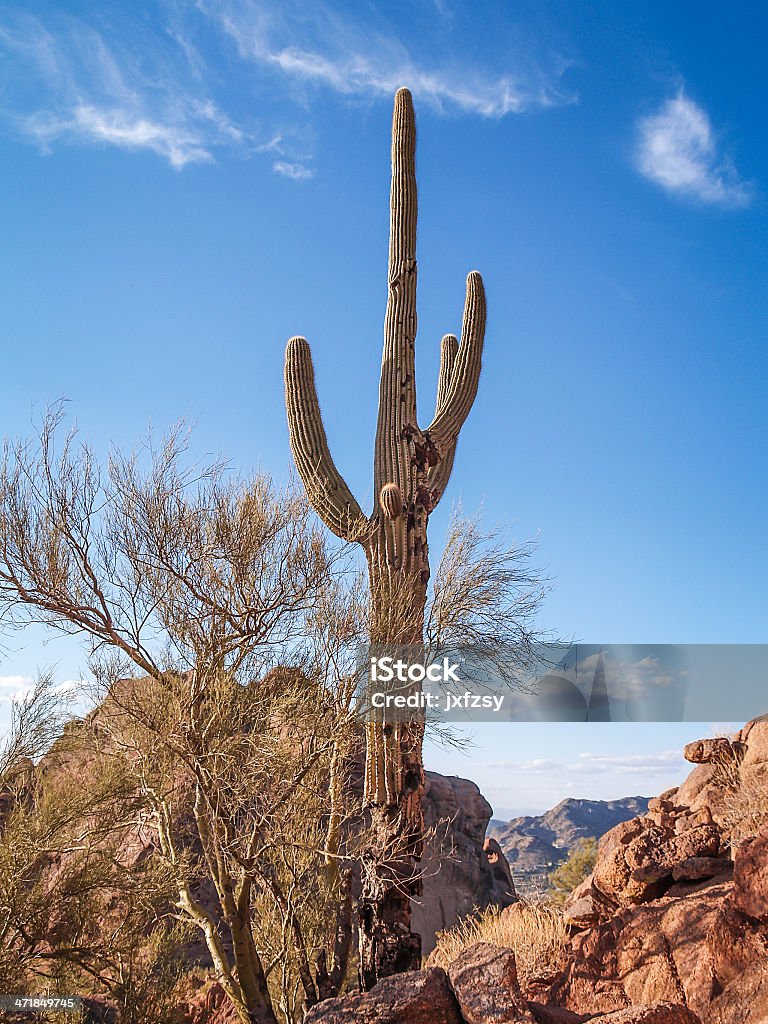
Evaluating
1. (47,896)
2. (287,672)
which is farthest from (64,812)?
(287,672)

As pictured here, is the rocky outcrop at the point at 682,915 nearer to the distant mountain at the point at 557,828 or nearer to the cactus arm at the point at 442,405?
the cactus arm at the point at 442,405

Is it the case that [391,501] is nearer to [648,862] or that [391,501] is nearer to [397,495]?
[397,495]

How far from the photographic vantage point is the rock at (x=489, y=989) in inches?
243

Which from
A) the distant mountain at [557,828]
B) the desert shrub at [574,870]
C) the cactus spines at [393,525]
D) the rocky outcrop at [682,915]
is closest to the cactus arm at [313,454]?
the cactus spines at [393,525]

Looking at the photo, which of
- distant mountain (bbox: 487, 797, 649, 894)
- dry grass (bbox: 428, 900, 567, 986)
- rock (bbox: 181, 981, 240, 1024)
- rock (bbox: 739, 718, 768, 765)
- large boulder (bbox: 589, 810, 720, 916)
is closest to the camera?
dry grass (bbox: 428, 900, 567, 986)

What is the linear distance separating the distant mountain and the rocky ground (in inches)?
765

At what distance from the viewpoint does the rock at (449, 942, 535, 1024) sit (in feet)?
20.2

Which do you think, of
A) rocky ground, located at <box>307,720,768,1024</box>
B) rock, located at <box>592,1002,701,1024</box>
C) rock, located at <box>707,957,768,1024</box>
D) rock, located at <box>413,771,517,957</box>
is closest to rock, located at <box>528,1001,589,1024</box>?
rocky ground, located at <box>307,720,768,1024</box>

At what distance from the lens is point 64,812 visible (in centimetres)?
808

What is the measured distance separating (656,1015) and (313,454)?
6293 millimetres

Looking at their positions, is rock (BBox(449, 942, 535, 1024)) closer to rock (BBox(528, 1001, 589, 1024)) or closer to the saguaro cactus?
rock (BBox(528, 1001, 589, 1024))

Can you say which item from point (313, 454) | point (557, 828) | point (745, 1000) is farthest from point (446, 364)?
point (557, 828)

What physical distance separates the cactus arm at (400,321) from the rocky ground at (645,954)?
4585 mm

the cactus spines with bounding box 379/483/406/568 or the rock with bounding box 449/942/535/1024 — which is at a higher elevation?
the cactus spines with bounding box 379/483/406/568
